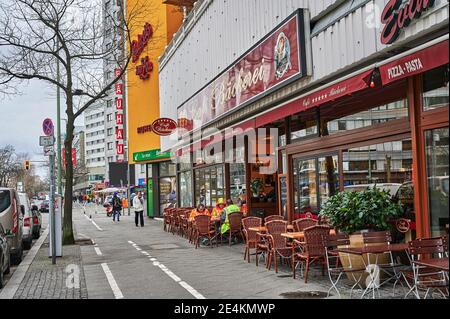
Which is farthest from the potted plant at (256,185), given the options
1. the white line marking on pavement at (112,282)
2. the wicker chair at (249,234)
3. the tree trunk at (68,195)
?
the white line marking on pavement at (112,282)

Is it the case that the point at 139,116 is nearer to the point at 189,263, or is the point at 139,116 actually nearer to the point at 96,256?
the point at 96,256

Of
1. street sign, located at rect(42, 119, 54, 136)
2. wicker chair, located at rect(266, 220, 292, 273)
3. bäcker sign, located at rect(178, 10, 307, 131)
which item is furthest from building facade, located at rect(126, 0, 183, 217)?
wicker chair, located at rect(266, 220, 292, 273)

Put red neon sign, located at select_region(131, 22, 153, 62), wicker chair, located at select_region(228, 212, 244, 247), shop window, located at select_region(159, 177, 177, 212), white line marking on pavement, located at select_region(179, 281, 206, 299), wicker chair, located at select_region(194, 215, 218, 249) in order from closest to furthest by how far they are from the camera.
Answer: white line marking on pavement, located at select_region(179, 281, 206, 299), wicker chair, located at select_region(228, 212, 244, 247), wicker chair, located at select_region(194, 215, 218, 249), red neon sign, located at select_region(131, 22, 153, 62), shop window, located at select_region(159, 177, 177, 212)

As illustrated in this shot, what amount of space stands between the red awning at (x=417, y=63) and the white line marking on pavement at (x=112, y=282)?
5.32 meters

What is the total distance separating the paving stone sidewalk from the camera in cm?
916

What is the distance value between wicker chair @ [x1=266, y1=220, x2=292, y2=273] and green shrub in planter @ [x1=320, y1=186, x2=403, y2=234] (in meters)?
1.68

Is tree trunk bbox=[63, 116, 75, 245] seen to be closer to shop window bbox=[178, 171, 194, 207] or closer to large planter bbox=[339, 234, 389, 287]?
shop window bbox=[178, 171, 194, 207]

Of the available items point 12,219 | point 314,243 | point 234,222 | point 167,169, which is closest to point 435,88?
point 314,243

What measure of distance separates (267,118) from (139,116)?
21.4m

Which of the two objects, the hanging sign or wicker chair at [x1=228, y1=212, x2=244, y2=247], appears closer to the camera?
wicker chair at [x1=228, y1=212, x2=244, y2=247]

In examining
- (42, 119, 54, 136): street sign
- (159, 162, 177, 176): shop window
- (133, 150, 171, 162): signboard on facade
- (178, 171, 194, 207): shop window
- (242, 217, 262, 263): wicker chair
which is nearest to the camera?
(242, 217, 262, 263): wicker chair

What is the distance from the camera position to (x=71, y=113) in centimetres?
1808

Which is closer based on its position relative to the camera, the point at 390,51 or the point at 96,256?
the point at 390,51
